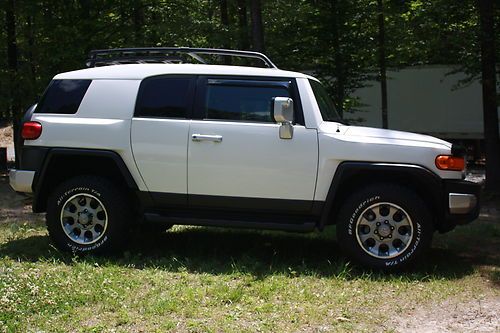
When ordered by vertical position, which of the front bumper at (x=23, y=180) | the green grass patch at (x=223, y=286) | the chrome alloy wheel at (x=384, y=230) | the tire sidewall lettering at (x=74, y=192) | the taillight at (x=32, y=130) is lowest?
the green grass patch at (x=223, y=286)

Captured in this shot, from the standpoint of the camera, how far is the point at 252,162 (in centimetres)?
546

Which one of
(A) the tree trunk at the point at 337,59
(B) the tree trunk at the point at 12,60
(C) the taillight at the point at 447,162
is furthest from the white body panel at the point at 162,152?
(B) the tree trunk at the point at 12,60

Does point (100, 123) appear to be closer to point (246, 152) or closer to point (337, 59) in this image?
point (246, 152)

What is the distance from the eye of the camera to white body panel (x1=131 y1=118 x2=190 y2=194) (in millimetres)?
Result: 5605

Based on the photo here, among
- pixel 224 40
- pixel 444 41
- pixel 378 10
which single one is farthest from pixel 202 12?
pixel 444 41

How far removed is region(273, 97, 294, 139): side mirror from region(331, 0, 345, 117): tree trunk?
8732 millimetres

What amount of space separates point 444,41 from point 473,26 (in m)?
0.64

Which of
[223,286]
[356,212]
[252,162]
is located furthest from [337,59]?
[223,286]

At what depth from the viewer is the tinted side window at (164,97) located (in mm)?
5742

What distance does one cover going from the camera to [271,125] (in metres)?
5.48

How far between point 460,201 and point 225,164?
222cm

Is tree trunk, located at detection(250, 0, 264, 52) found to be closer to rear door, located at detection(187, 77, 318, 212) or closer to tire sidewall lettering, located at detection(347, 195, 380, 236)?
rear door, located at detection(187, 77, 318, 212)

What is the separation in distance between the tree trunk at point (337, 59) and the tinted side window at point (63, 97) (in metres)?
8.82

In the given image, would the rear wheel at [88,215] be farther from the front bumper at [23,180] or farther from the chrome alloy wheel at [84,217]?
the front bumper at [23,180]
